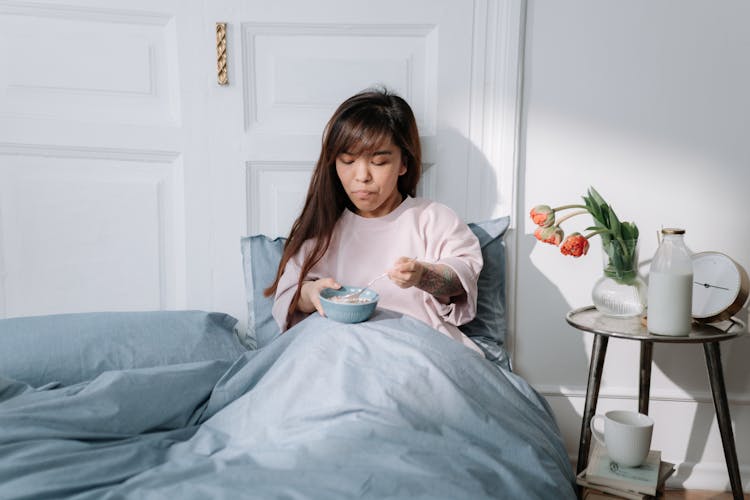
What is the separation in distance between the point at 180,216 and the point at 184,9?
608 mm

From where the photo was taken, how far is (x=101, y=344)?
1.69 m

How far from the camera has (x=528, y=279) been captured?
2016mm

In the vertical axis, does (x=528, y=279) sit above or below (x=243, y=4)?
below

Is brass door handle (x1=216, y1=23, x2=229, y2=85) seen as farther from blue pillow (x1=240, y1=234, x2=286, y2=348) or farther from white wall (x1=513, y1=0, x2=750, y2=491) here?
white wall (x1=513, y1=0, x2=750, y2=491)

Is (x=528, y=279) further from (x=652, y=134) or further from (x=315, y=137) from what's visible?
(x=315, y=137)

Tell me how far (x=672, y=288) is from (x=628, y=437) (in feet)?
1.21

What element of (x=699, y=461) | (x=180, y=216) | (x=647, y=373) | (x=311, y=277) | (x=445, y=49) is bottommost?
(x=699, y=461)

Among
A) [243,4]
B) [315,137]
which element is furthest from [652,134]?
[243,4]

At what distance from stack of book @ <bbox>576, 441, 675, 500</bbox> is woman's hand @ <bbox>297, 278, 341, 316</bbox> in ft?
2.48

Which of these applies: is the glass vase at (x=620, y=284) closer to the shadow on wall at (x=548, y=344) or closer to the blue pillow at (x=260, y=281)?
the shadow on wall at (x=548, y=344)

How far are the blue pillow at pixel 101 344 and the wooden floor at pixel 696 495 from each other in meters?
1.33

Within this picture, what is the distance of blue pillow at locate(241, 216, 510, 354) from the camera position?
187 centimetres

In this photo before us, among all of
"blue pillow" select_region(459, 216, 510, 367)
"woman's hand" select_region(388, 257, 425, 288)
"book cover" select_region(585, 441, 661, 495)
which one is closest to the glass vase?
Result: "blue pillow" select_region(459, 216, 510, 367)

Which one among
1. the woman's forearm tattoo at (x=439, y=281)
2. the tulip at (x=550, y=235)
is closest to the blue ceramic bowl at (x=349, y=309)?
the woman's forearm tattoo at (x=439, y=281)
